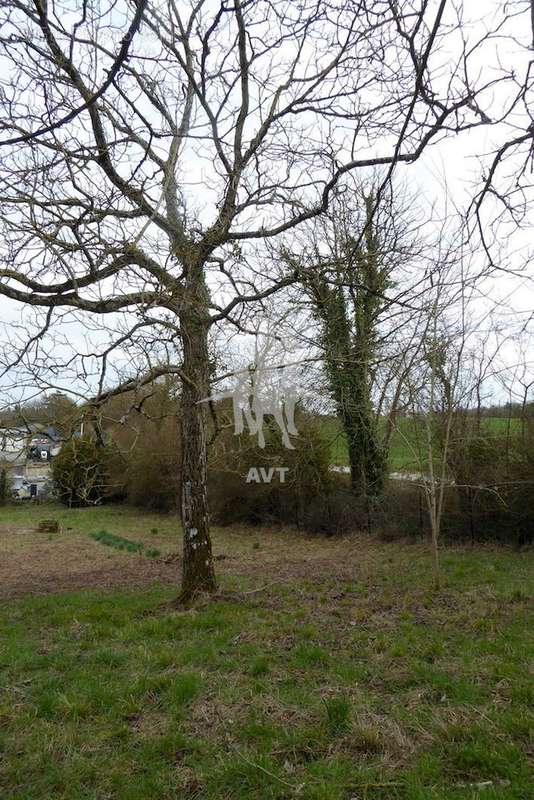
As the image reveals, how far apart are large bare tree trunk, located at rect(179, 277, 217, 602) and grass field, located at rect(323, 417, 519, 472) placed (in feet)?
9.89

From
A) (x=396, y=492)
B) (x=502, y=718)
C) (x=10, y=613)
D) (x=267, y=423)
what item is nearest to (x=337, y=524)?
(x=396, y=492)

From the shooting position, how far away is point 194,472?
243 inches

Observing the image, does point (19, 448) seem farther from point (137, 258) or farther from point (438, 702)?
point (438, 702)

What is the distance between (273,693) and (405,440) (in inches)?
192

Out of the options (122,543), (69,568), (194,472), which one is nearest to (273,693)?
(194,472)

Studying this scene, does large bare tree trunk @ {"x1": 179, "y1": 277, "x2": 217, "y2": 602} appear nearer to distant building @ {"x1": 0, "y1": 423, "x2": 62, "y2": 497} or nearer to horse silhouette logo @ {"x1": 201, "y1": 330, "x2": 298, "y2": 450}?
distant building @ {"x1": 0, "y1": 423, "x2": 62, "y2": 497}

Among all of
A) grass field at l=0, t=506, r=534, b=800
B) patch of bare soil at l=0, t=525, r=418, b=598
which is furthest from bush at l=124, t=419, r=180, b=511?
grass field at l=0, t=506, r=534, b=800

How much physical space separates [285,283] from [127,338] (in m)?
1.82

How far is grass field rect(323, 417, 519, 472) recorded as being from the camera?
8.67 m

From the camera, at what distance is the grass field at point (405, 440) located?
8.67 m

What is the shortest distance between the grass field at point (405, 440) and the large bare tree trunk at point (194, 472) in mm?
3015

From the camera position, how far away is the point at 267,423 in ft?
44.7

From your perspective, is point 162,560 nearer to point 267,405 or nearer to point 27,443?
point 267,405

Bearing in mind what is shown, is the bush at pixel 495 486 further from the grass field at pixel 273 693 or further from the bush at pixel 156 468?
the bush at pixel 156 468
